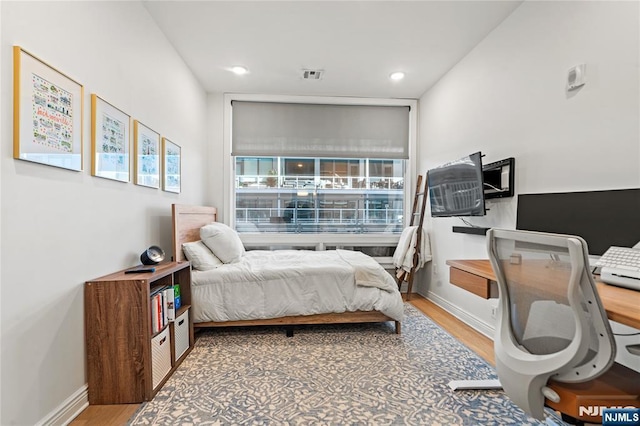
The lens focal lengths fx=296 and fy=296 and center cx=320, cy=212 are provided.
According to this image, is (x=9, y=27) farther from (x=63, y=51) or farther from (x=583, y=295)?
(x=583, y=295)

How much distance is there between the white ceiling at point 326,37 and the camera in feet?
7.78

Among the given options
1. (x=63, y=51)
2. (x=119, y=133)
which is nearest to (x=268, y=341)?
(x=119, y=133)

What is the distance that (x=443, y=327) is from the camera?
2.92 meters

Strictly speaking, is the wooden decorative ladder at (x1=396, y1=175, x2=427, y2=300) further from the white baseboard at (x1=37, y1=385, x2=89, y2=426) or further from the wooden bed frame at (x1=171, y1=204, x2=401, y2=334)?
the white baseboard at (x1=37, y1=385, x2=89, y2=426)

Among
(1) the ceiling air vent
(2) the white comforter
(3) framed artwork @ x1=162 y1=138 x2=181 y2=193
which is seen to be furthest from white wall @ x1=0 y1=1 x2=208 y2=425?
(1) the ceiling air vent

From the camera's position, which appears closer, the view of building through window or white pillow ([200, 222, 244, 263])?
white pillow ([200, 222, 244, 263])

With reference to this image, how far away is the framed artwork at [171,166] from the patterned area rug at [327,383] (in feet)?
4.71

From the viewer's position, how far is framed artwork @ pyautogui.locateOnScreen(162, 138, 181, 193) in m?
2.72

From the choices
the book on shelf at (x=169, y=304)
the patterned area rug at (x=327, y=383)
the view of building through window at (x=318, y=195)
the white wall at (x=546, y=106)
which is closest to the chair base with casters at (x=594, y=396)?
the patterned area rug at (x=327, y=383)

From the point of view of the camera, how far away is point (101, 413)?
166 cm

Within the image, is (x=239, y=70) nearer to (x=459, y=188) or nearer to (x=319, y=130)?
(x=319, y=130)

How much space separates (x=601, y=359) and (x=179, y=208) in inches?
114

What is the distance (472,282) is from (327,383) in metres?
1.14

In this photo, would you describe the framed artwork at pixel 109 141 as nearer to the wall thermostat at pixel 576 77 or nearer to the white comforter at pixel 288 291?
the white comforter at pixel 288 291
